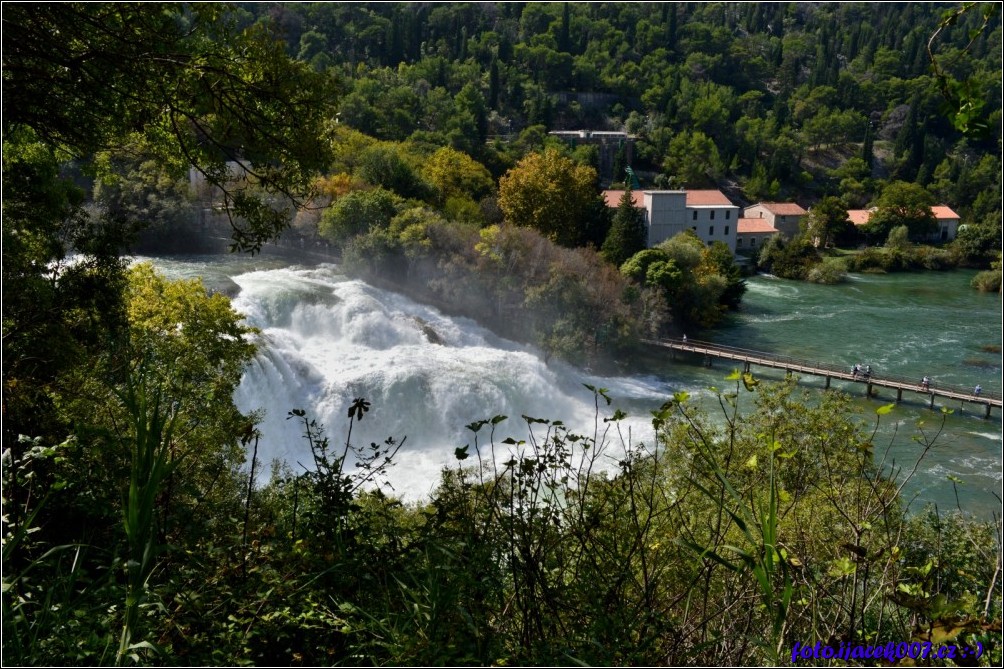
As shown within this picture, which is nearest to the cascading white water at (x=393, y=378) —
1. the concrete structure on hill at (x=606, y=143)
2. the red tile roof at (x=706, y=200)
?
the red tile roof at (x=706, y=200)

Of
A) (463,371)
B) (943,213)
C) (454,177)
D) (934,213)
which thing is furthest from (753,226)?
(463,371)

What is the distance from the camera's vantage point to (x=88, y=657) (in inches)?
72.9

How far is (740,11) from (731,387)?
10954 centimetres

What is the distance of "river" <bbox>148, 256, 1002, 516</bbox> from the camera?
559 inches

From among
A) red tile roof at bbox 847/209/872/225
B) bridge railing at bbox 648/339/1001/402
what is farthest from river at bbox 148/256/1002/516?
red tile roof at bbox 847/209/872/225

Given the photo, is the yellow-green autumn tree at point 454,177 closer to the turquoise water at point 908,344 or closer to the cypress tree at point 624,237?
the cypress tree at point 624,237

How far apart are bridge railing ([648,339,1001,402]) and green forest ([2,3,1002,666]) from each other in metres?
1.69

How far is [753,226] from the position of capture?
135 feet

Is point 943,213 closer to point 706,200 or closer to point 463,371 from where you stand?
point 706,200

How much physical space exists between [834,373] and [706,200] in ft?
63.5

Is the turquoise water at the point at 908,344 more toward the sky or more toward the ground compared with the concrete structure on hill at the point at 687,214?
more toward the ground

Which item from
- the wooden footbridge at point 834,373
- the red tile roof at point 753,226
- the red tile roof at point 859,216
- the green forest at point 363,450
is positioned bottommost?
the wooden footbridge at point 834,373

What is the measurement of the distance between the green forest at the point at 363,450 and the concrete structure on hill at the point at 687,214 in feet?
12.0

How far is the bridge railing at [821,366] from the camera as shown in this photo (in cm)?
1798
